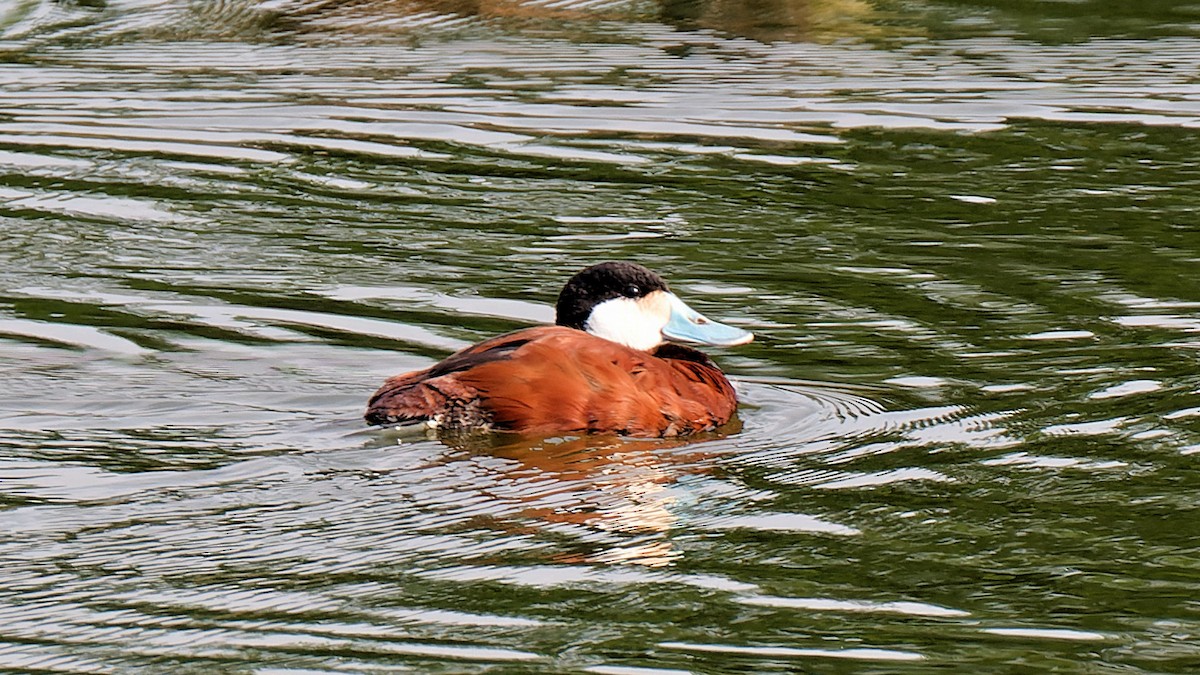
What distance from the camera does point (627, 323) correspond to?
720 centimetres

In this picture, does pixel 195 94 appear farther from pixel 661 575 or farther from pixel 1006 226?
pixel 661 575

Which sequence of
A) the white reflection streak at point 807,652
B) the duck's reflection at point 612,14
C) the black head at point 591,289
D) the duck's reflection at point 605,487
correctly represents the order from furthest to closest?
the duck's reflection at point 612,14
the black head at point 591,289
the duck's reflection at point 605,487
the white reflection streak at point 807,652

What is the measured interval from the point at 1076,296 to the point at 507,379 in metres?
2.83

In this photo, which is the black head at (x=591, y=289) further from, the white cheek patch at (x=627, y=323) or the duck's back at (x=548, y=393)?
the duck's back at (x=548, y=393)

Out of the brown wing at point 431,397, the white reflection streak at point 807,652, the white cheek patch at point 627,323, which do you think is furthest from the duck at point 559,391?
the white reflection streak at point 807,652

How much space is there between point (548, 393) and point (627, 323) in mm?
974

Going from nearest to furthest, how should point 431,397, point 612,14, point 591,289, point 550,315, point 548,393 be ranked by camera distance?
point 431,397, point 548,393, point 591,289, point 550,315, point 612,14

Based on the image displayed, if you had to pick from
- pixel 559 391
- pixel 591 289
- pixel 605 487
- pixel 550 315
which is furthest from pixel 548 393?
pixel 550 315

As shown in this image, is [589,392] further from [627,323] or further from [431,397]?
[627,323]

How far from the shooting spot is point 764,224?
959cm

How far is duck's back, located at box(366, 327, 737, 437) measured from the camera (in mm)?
6203

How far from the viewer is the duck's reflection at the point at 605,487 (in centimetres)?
510

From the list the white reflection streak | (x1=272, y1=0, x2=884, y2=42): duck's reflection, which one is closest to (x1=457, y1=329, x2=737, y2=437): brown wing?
the white reflection streak

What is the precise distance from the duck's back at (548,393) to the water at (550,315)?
9cm
